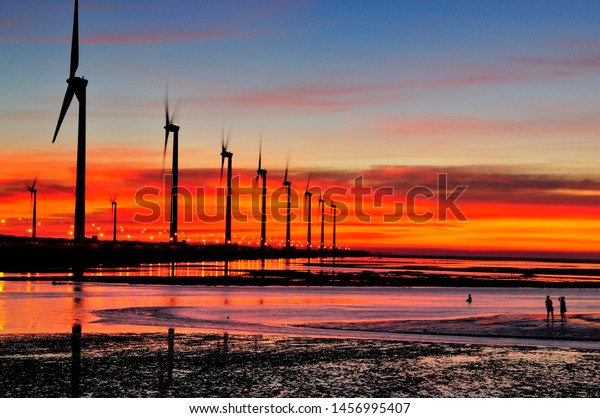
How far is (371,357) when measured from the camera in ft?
99.3

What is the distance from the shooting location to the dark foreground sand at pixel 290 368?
2308 centimetres

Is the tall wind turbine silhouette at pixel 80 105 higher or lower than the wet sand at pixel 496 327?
higher

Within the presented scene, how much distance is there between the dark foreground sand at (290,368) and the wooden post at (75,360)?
0.65 feet

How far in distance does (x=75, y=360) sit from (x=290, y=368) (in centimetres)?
757

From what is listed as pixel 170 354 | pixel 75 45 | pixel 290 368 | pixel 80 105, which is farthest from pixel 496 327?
pixel 75 45

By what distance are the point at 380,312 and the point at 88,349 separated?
26784 millimetres

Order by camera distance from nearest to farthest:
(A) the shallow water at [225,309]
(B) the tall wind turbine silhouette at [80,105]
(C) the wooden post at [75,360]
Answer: (C) the wooden post at [75,360]
(A) the shallow water at [225,309]
(B) the tall wind turbine silhouette at [80,105]

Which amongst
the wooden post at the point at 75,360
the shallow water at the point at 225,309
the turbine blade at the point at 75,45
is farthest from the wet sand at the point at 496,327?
the turbine blade at the point at 75,45

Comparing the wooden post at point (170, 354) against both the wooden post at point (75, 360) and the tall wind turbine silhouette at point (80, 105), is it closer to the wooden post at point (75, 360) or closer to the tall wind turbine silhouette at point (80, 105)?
A: the wooden post at point (75, 360)

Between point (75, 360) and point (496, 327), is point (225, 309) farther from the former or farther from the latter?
point (75, 360)

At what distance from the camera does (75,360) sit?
2817cm

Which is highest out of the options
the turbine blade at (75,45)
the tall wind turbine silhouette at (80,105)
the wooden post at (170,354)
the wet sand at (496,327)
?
the turbine blade at (75,45)

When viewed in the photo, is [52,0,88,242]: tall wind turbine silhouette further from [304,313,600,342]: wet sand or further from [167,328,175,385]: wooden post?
[167,328,175,385]: wooden post

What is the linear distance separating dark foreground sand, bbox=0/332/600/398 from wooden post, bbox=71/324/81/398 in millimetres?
198
